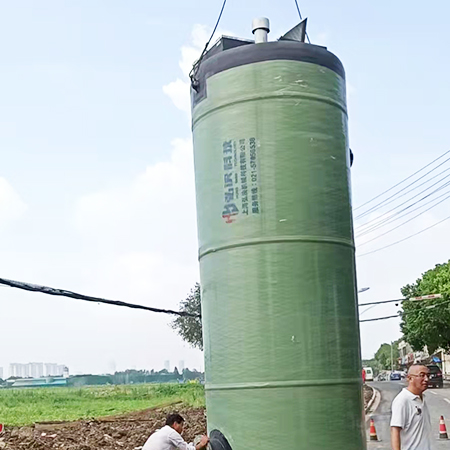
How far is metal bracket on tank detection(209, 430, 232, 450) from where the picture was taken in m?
4.84

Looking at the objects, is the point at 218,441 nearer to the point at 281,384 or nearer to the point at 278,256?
the point at 281,384

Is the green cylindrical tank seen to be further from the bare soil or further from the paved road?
the bare soil

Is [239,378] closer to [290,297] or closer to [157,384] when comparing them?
[290,297]

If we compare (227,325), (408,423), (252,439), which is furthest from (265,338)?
(408,423)

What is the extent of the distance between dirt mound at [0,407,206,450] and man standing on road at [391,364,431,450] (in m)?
12.7

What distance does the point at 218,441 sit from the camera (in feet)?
16.0

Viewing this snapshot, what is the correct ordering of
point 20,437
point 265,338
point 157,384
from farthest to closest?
point 157,384, point 20,437, point 265,338

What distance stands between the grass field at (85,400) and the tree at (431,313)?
19460mm

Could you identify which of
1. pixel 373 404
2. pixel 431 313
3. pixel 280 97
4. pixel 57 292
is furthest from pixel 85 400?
pixel 280 97

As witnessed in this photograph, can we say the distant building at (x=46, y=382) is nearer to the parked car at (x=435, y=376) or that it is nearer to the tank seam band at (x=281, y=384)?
the parked car at (x=435, y=376)

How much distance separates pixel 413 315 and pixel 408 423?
1998 inches

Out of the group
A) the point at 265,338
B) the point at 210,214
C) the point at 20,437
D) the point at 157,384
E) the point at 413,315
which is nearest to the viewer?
the point at 265,338

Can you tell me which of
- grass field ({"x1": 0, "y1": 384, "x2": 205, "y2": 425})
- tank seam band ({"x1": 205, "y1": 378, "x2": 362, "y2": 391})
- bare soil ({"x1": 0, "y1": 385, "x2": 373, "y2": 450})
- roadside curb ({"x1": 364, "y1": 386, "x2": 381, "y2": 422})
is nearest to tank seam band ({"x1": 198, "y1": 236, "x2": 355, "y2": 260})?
tank seam band ({"x1": 205, "y1": 378, "x2": 362, "y2": 391})

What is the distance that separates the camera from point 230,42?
17.3ft
